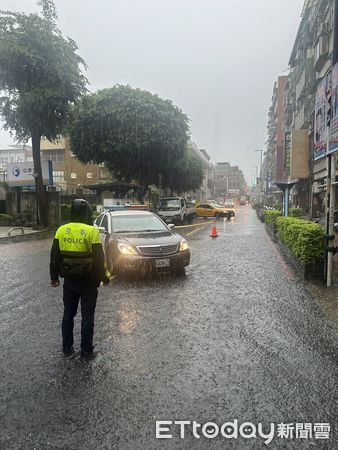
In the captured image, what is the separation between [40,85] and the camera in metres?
23.9

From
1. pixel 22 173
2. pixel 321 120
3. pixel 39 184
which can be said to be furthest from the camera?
pixel 22 173

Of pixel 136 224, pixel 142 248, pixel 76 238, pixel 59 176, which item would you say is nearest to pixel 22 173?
pixel 136 224

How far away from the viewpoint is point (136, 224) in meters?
10.0

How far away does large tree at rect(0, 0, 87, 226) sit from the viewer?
22906mm

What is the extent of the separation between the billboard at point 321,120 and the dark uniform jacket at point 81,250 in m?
5.91

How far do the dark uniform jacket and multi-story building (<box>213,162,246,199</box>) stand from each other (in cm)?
14359

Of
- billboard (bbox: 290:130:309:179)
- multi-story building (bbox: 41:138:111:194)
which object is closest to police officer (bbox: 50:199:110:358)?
billboard (bbox: 290:130:309:179)

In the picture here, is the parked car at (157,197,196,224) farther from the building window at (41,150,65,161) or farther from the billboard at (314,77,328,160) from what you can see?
the building window at (41,150,65,161)

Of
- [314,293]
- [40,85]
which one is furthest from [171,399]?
[40,85]

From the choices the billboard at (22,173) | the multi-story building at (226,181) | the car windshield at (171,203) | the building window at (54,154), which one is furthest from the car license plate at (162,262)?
the multi-story building at (226,181)

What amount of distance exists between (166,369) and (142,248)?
4.52m

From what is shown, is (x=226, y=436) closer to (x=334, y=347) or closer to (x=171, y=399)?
(x=171, y=399)

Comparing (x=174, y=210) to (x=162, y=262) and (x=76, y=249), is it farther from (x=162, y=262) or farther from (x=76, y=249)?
(x=76, y=249)

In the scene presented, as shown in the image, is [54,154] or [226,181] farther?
[226,181]
